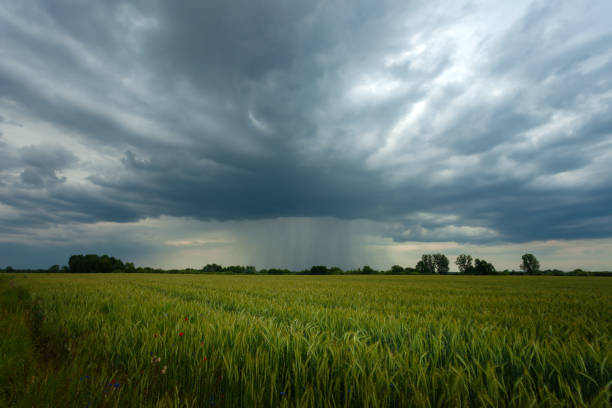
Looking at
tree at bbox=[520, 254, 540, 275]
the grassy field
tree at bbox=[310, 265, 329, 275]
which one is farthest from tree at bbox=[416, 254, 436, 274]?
the grassy field

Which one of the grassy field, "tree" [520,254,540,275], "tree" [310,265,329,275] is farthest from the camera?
"tree" [520,254,540,275]

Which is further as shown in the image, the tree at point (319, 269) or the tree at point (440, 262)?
the tree at point (440, 262)

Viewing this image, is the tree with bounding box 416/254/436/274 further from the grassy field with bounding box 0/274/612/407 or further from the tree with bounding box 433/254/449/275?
the grassy field with bounding box 0/274/612/407

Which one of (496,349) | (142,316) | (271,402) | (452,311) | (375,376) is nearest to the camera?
(271,402)

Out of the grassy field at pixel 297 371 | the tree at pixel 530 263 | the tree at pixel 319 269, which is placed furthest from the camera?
the tree at pixel 530 263

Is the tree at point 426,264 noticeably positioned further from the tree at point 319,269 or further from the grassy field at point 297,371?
the grassy field at point 297,371

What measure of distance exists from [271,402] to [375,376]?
72cm

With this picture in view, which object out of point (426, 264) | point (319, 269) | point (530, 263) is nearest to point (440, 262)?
point (426, 264)

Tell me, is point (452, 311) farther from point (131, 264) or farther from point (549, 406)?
point (131, 264)

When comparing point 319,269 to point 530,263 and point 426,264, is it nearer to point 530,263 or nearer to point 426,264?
point 426,264

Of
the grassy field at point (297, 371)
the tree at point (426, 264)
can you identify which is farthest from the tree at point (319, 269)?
the grassy field at point (297, 371)

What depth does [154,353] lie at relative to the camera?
101 inches

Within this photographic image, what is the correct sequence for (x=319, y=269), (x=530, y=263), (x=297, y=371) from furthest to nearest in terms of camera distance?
(x=530, y=263), (x=319, y=269), (x=297, y=371)

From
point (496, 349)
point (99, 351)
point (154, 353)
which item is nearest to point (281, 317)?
point (154, 353)
